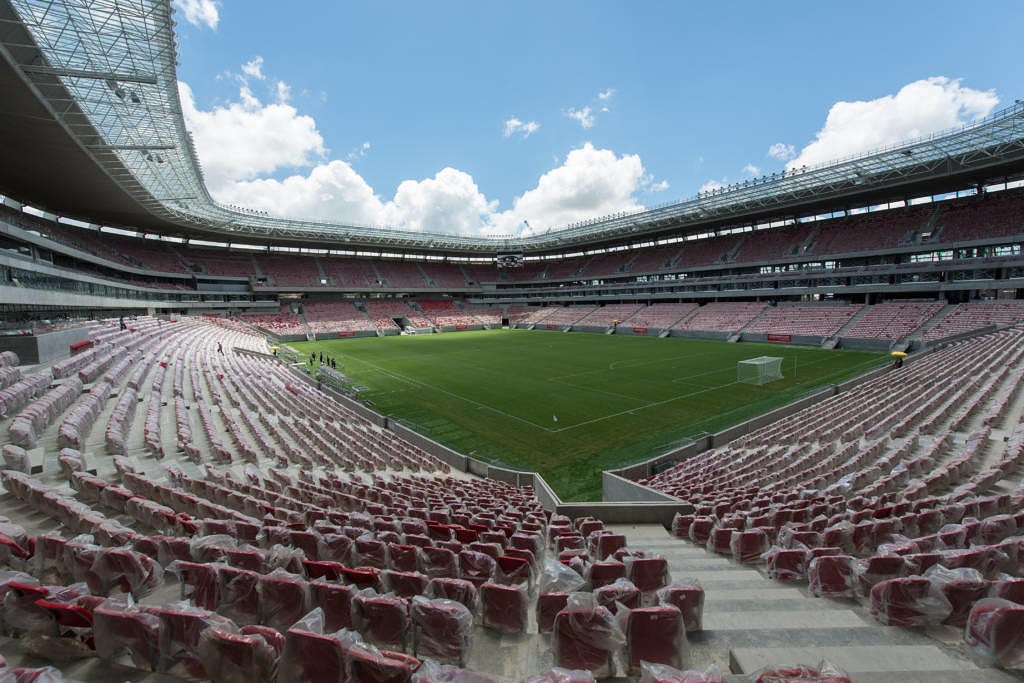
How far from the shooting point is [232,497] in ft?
25.0

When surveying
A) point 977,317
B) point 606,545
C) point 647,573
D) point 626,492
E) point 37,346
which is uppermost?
point 977,317

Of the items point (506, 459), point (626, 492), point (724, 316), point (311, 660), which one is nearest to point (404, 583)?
point (311, 660)

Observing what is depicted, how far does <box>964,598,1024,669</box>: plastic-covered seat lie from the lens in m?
3.00

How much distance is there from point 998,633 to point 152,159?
3991 centimetres

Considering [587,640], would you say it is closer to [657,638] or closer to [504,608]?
[657,638]

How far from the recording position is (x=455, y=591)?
4.03 m

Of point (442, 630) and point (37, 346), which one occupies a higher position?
point (37, 346)

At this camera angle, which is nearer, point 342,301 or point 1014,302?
point 1014,302

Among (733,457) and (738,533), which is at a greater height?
(738,533)

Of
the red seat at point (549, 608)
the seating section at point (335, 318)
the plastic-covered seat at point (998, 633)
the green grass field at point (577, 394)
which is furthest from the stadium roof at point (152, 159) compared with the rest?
the plastic-covered seat at point (998, 633)

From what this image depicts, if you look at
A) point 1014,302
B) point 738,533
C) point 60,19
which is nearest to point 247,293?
point 60,19

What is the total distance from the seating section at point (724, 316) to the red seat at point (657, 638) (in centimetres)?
5167

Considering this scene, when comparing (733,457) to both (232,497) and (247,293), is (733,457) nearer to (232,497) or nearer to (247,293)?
(232,497)

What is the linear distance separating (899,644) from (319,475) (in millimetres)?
12184
